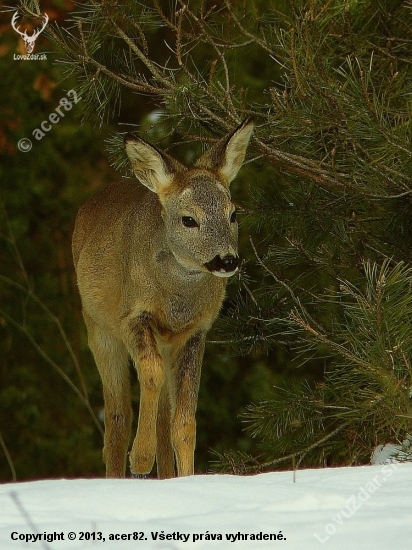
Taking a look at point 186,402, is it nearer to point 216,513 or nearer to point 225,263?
point 225,263

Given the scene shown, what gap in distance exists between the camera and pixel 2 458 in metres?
9.93

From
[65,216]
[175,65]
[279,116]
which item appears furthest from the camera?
[65,216]

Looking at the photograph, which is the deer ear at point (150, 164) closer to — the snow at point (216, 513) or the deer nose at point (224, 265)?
the deer nose at point (224, 265)

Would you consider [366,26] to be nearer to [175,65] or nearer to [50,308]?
[175,65]

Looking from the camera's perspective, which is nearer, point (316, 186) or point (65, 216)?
point (316, 186)

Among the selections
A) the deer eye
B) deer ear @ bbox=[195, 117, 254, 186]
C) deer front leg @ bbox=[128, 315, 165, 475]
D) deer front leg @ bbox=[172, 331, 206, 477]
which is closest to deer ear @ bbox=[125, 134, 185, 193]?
deer ear @ bbox=[195, 117, 254, 186]

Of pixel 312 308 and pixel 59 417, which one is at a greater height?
pixel 312 308

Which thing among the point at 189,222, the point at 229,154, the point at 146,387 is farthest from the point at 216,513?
the point at 229,154

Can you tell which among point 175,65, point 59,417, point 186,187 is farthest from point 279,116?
point 59,417

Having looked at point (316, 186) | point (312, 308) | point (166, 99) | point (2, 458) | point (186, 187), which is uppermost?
point (166, 99)

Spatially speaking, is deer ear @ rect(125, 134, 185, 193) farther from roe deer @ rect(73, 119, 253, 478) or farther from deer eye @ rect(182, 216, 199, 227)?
deer eye @ rect(182, 216, 199, 227)

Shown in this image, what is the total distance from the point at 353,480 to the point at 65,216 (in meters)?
6.25

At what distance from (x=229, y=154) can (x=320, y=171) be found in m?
0.46

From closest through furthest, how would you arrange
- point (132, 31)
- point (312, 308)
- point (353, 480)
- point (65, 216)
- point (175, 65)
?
1. point (353, 480)
2. point (132, 31)
3. point (312, 308)
4. point (175, 65)
5. point (65, 216)
